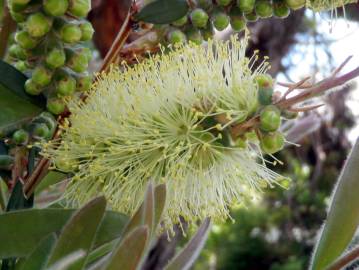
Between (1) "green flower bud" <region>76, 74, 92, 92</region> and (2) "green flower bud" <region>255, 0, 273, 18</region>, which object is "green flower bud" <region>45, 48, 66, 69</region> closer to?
(1) "green flower bud" <region>76, 74, 92, 92</region>

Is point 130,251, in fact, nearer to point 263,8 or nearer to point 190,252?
point 190,252

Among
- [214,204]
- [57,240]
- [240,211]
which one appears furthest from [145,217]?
[240,211]

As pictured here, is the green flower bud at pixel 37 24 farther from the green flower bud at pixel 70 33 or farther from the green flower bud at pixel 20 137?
the green flower bud at pixel 20 137

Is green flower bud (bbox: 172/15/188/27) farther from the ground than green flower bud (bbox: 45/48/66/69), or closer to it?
farther from the ground

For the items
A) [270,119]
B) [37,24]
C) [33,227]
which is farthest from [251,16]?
[33,227]

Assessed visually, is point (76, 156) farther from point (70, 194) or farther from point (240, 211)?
point (240, 211)

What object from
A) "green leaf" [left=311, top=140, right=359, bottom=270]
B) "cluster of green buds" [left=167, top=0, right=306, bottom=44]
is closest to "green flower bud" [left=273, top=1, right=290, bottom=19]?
"cluster of green buds" [left=167, top=0, right=306, bottom=44]

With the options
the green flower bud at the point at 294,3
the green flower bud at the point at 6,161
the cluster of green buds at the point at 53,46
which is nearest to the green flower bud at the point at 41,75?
the cluster of green buds at the point at 53,46
